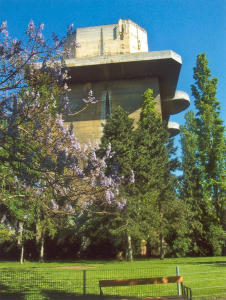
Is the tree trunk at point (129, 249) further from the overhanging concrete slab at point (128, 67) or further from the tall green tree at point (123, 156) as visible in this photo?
the overhanging concrete slab at point (128, 67)

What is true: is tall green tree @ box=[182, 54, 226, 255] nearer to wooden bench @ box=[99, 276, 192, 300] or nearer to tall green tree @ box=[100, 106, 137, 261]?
tall green tree @ box=[100, 106, 137, 261]

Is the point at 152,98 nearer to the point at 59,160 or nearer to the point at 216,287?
the point at 216,287

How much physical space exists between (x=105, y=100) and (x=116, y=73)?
3.37m

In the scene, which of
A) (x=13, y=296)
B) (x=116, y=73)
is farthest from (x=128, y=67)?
(x=13, y=296)

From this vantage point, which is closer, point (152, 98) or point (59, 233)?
point (59, 233)

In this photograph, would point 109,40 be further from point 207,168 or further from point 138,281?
point 138,281

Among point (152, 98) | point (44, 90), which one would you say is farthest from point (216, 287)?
point (152, 98)

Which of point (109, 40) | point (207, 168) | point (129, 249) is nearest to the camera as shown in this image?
point (129, 249)

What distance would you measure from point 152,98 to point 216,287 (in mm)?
24080

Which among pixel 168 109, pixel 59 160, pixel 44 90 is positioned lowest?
pixel 59 160

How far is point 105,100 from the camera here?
1330 inches

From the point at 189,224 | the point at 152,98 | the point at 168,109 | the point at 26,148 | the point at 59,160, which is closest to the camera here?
the point at 59,160

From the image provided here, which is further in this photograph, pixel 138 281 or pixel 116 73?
pixel 116 73

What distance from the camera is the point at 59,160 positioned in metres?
5.40
